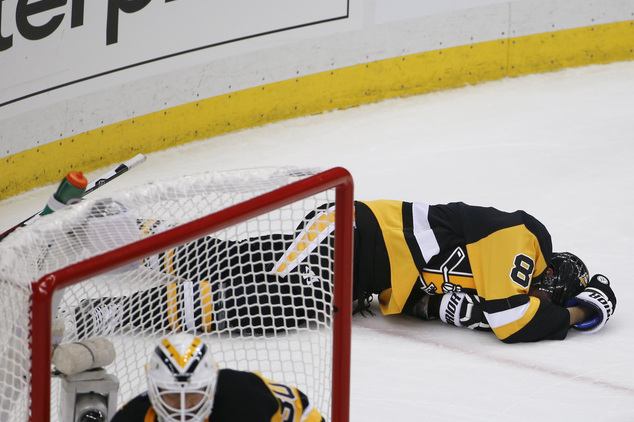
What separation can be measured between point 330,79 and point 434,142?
26.3 inches

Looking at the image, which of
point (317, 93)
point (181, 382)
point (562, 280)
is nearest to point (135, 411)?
point (181, 382)

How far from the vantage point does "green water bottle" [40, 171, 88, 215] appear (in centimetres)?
197

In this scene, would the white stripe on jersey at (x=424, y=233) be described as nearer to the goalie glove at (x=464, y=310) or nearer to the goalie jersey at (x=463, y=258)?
the goalie jersey at (x=463, y=258)

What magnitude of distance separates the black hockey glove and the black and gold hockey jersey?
1.35 metres

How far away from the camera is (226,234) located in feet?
7.59

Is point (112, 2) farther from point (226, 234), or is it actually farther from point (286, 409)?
point (286, 409)

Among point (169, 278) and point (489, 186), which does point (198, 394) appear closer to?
point (169, 278)

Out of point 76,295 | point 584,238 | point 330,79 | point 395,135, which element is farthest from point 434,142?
point 76,295

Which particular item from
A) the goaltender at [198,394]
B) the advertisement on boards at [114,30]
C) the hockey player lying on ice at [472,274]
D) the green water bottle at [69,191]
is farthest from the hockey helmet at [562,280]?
the advertisement on boards at [114,30]

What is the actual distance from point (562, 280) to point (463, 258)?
1.03 ft

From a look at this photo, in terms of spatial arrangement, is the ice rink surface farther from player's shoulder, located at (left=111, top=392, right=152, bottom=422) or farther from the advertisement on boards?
player's shoulder, located at (left=111, top=392, right=152, bottom=422)

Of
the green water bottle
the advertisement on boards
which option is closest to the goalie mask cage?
the green water bottle

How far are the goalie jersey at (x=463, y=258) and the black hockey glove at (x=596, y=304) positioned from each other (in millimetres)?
93

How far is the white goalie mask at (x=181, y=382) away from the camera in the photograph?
5.38ft
